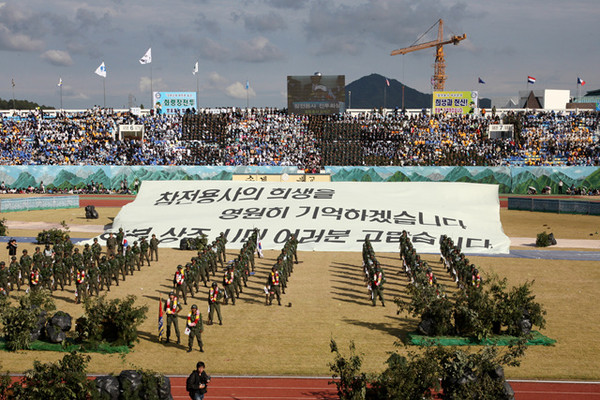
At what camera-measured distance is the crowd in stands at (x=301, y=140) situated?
58969 millimetres

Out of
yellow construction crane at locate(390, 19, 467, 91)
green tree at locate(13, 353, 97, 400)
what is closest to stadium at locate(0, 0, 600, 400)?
green tree at locate(13, 353, 97, 400)

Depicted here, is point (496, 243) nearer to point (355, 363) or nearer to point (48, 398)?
point (355, 363)

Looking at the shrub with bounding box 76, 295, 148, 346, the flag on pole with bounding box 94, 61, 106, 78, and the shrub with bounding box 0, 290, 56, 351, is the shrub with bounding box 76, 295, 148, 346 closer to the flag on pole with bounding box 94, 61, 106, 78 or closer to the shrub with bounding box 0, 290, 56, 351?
the shrub with bounding box 0, 290, 56, 351

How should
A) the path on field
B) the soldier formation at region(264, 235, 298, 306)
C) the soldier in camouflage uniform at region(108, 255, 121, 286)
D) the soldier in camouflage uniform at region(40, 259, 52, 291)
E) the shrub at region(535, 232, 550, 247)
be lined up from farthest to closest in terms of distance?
1. the shrub at region(535, 232, 550, 247)
2. the path on field
3. the soldier in camouflage uniform at region(108, 255, 121, 286)
4. the soldier in camouflage uniform at region(40, 259, 52, 291)
5. the soldier formation at region(264, 235, 298, 306)

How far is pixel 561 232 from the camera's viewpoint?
36.2 m

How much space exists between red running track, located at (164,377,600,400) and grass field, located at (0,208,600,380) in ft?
1.33

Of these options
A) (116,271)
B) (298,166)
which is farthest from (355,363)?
(298,166)

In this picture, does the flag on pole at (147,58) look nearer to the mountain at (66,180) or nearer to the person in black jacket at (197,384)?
the mountain at (66,180)

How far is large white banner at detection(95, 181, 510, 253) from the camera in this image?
30.9m

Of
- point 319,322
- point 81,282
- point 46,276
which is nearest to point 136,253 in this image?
point 46,276

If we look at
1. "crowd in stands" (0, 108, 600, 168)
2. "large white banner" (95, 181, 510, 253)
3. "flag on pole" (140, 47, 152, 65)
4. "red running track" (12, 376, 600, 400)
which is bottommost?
"red running track" (12, 376, 600, 400)

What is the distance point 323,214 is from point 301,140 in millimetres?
31437

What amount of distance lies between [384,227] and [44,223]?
22387 millimetres

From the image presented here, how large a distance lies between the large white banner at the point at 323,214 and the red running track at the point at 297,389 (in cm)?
1584
